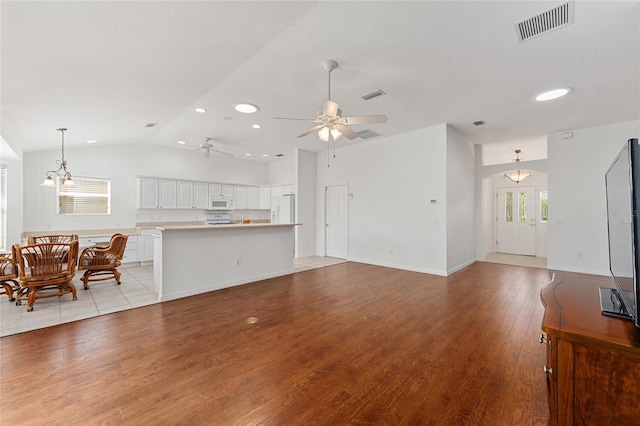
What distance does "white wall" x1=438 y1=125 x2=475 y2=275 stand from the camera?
18.3 ft

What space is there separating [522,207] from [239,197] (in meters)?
8.78

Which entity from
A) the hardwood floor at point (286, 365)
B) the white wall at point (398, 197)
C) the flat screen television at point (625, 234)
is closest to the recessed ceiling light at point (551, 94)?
the white wall at point (398, 197)

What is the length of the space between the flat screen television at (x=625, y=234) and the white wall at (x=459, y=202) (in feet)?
13.0

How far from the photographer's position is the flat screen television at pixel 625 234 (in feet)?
3.62

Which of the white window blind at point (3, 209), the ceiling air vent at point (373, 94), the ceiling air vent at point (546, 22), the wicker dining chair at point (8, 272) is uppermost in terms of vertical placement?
the ceiling air vent at point (373, 94)

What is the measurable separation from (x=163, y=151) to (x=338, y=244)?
541 centimetres

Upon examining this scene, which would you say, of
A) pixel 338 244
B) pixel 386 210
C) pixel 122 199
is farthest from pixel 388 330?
pixel 122 199

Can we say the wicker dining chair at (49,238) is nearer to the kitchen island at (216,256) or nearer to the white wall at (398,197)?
the kitchen island at (216,256)

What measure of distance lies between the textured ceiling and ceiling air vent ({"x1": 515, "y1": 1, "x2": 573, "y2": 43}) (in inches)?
2.7

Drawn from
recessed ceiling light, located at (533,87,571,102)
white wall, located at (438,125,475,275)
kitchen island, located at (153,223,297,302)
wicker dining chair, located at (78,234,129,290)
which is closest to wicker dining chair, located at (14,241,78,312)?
wicker dining chair, located at (78,234,129,290)

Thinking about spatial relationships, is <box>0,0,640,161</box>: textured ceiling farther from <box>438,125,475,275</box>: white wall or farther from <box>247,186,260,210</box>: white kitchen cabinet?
<box>247,186,260,210</box>: white kitchen cabinet

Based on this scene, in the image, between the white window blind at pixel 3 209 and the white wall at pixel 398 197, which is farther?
the white wall at pixel 398 197

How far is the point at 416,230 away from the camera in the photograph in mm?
5914

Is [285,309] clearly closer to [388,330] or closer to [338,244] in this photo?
[388,330]
